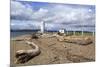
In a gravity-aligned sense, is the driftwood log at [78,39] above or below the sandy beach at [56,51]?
above

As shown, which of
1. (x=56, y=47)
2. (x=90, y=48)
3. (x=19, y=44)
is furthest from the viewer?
(x=90, y=48)

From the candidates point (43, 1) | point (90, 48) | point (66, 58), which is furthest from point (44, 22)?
point (90, 48)

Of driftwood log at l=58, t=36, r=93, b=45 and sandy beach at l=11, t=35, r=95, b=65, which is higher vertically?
driftwood log at l=58, t=36, r=93, b=45

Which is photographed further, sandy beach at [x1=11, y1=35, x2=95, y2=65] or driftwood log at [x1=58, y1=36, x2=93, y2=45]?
driftwood log at [x1=58, y1=36, x2=93, y2=45]

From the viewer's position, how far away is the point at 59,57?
233 cm

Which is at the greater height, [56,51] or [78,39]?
[78,39]

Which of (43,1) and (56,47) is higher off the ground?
(43,1)

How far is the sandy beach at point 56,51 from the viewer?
2189 millimetres

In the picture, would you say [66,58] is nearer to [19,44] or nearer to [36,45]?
[36,45]

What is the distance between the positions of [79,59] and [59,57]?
30 cm

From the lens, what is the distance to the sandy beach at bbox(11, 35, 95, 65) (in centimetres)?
219

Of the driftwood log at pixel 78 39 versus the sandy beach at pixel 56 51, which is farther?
the driftwood log at pixel 78 39

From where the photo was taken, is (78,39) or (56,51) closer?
(56,51)

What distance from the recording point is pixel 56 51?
2330mm
